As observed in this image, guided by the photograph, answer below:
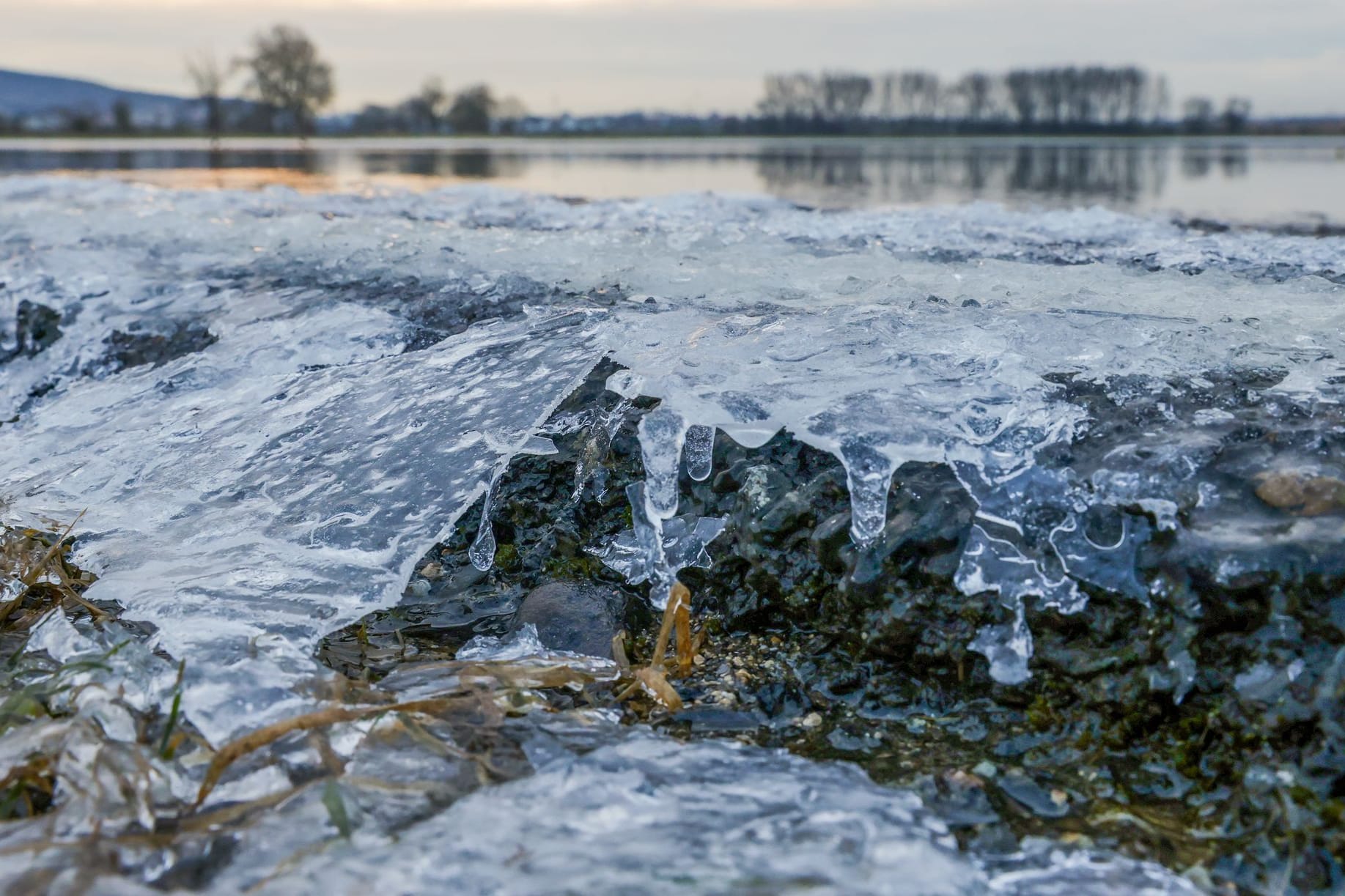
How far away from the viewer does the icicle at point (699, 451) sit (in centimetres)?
242

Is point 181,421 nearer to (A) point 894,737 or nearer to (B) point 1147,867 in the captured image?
(A) point 894,737

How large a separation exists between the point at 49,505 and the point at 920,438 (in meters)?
2.31

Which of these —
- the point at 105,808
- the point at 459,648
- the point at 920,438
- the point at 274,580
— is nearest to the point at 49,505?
the point at 274,580

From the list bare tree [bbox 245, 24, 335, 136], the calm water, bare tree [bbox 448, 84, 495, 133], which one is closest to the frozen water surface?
the calm water

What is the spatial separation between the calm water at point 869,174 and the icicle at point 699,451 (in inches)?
252

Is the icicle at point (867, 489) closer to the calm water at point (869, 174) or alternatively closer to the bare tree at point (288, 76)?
the calm water at point (869, 174)

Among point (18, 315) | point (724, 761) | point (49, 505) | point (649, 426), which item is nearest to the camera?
point (724, 761)

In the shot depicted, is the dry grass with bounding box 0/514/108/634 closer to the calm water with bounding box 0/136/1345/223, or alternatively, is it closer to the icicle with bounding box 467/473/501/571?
the icicle with bounding box 467/473/501/571

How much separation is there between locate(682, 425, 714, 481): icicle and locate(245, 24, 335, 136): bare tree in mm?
48090

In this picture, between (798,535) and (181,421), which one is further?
(181,421)

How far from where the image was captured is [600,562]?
251cm

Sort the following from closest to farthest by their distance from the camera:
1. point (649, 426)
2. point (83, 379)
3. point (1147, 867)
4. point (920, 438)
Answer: point (1147, 867) → point (920, 438) → point (649, 426) → point (83, 379)

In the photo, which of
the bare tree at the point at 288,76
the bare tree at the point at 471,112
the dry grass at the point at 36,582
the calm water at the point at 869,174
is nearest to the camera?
the dry grass at the point at 36,582

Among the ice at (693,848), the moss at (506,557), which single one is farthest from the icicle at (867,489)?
the moss at (506,557)
